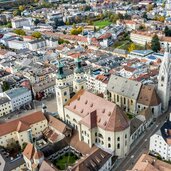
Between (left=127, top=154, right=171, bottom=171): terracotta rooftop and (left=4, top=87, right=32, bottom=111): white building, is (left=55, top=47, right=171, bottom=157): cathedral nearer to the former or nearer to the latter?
(left=127, top=154, right=171, bottom=171): terracotta rooftop

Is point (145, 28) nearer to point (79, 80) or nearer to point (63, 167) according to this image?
point (79, 80)

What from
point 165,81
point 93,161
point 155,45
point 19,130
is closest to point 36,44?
point 155,45

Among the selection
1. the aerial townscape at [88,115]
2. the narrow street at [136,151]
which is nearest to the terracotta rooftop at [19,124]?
the aerial townscape at [88,115]

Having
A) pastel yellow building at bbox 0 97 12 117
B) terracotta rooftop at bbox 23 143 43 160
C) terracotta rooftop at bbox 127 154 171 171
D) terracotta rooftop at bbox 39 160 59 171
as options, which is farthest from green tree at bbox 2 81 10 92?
terracotta rooftop at bbox 127 154 171 171

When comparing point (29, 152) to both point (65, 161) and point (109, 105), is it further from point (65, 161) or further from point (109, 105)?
point (109, 105)

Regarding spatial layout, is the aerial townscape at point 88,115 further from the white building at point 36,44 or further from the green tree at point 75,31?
the green tree at point 75,31

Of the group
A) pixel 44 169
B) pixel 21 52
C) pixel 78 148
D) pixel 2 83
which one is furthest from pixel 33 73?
pixel 44 169

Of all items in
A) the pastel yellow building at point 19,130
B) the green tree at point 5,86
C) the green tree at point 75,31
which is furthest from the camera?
the green tree at point 75,31
